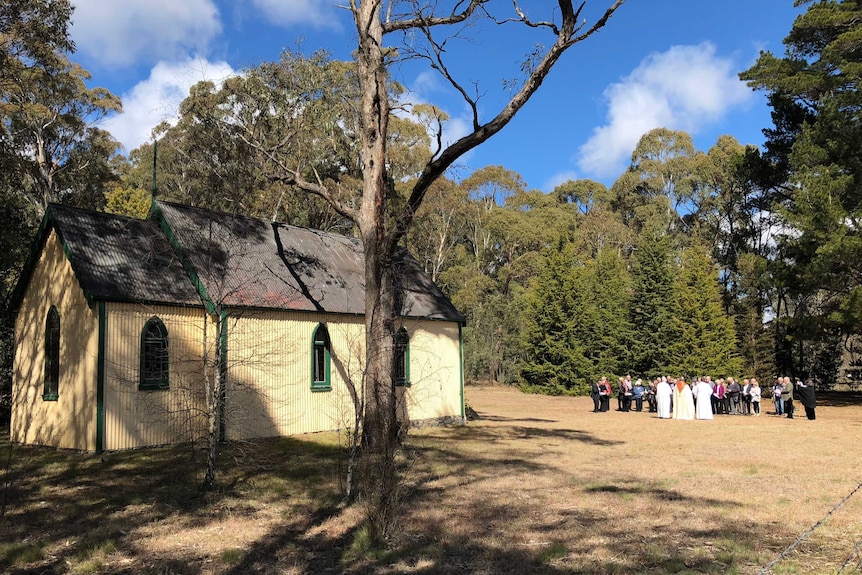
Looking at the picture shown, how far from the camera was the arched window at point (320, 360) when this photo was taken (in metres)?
18.7

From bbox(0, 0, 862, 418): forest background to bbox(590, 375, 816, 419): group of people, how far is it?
216 inches

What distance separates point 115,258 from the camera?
1571 cm

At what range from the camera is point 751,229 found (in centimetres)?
4881

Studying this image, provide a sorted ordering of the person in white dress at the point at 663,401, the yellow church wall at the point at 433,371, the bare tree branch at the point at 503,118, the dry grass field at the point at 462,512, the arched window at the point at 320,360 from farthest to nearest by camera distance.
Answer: the person in white dress at the point at 663,401, the yellow church wall at the point at 433,371, the arched window at the point at 320,360, the bare tree branch at the point at 503,118, the dry grass field at the point at 462,512

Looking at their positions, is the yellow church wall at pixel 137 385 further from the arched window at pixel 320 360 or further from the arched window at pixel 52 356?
the arched window at pixel 320 360

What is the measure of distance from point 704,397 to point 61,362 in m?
20.8

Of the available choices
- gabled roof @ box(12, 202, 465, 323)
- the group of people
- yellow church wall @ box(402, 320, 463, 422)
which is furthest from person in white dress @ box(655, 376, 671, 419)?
gabled roof @ box(12, 202, 465, 323)

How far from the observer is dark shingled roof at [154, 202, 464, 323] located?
1708 cm

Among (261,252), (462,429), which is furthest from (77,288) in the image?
(462,429)

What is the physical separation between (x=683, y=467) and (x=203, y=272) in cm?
1159

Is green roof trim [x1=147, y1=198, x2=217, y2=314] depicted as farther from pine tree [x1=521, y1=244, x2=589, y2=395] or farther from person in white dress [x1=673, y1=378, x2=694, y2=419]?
pine tree [x1=521, y1=244, x2=589, y2=395]

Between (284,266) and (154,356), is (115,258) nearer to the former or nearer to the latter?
(154,356)

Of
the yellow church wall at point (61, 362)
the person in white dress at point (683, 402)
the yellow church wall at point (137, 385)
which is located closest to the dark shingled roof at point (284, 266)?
the yellow church wall at point (137, 385)

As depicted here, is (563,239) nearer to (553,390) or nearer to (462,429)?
(553,390)
